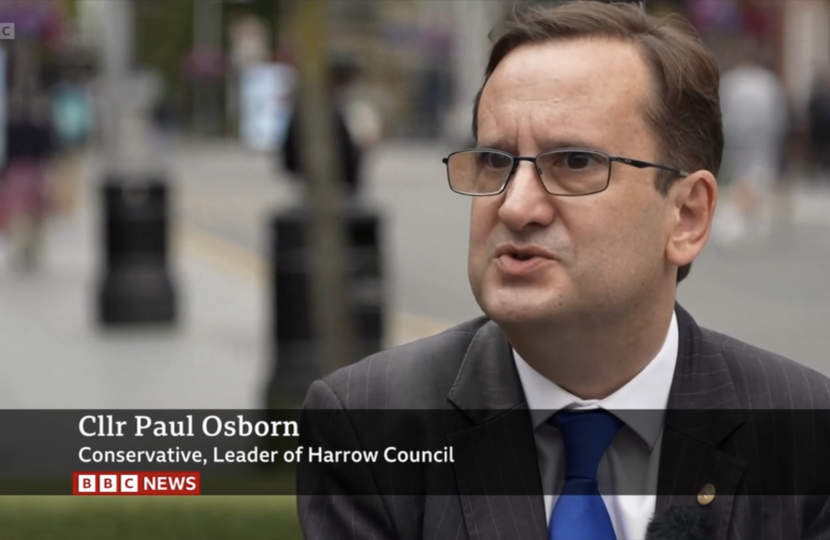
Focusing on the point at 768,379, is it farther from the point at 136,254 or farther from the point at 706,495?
the point at 136,254

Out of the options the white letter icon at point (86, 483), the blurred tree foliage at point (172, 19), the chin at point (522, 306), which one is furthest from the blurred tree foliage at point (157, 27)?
the chin at point (522, 306)

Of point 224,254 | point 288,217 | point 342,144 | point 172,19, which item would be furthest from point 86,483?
point 224,254

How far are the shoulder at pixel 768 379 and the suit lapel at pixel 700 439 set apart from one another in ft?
0.07

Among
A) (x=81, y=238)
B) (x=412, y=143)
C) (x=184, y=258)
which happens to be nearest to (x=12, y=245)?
(x=184, y=258)

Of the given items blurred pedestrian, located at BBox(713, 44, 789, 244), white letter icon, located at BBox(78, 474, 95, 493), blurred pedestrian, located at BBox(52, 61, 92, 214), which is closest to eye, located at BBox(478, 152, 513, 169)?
white letter icon, located at BBox(78, 474, 95, 493)

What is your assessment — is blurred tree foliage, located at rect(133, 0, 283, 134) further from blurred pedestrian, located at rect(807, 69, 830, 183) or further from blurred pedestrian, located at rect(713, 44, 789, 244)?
blurred pedestrian, located at rect(807, 69, 830, 183)

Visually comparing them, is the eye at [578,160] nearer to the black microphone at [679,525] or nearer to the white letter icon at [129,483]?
the black microphone at [679,525]

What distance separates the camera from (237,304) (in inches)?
479

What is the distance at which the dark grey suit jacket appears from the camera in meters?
2.15

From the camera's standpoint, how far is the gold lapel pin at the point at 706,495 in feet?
7.02

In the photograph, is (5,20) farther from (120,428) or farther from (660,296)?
(660,296)

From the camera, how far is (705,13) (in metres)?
18.7

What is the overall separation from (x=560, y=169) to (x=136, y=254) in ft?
29.3

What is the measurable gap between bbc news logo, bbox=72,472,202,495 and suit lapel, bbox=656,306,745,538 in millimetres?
742
